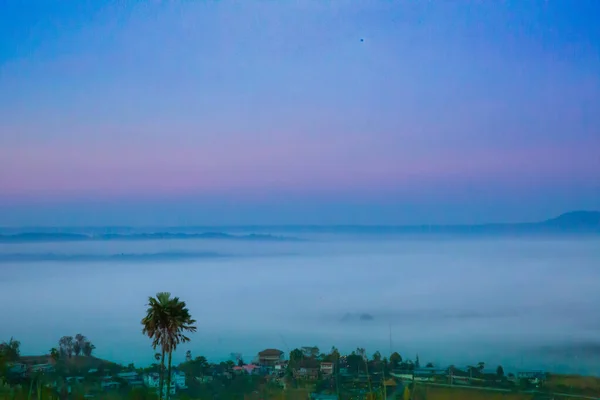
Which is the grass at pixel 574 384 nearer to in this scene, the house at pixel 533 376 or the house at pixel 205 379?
the house at pixel 533 376

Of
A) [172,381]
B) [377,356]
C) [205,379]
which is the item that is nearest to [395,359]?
[377,356]

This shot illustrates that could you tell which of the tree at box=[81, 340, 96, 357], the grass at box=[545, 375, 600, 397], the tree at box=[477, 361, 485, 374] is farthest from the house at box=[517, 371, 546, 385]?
the tree at box=[81, 340, 96, 357]

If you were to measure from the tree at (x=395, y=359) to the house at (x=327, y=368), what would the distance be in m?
1.16

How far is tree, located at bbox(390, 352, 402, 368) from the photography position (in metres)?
12.3

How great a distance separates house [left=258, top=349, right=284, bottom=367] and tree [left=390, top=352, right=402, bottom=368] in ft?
6.89

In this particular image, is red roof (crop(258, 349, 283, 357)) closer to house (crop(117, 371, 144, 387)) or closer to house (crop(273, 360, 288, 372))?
house (crop(273, 360, 288, 372))

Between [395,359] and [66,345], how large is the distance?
7039mm

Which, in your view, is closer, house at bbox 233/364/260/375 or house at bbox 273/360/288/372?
house at bbox 273/360/288/372

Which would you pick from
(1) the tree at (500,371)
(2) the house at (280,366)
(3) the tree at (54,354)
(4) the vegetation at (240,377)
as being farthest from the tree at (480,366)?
(3) the tree at (54,354)

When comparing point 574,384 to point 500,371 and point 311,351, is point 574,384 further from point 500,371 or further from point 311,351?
point 311,351

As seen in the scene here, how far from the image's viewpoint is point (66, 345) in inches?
584

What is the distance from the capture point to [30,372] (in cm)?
1077

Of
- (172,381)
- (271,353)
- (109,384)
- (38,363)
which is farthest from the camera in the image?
(271,353)

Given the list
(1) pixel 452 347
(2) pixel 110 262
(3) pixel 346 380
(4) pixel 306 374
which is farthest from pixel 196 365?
(2) pixel 110 262
